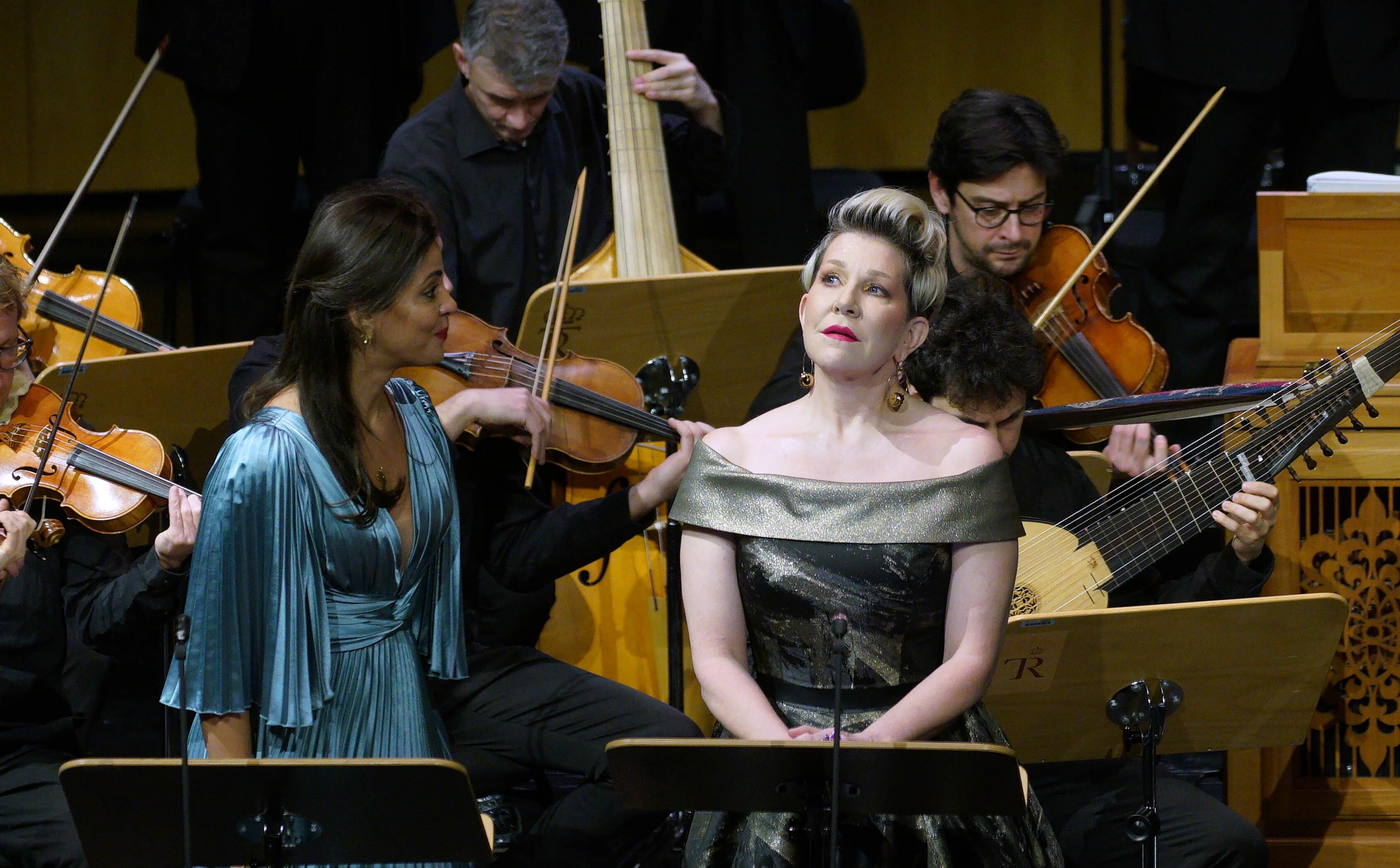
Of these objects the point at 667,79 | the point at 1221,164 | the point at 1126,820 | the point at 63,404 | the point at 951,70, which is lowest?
the point at 1126,820

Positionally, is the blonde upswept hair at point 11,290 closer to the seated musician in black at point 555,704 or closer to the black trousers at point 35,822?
the seated musician in black at point 555,704

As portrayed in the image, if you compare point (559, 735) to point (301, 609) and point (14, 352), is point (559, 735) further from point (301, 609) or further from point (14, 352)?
point (14, 352)

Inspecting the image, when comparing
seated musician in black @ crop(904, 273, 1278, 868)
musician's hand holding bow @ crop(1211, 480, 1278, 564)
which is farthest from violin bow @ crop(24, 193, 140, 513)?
musician's hand holding bow @ crop(1211, 480, 1278, 564)

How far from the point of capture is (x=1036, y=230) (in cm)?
328

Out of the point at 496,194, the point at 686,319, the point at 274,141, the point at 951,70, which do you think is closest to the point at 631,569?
the point at 686,319

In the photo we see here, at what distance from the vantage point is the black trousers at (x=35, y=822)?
8.89 ft

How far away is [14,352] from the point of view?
278 centimetres

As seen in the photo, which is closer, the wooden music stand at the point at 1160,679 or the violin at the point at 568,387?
the wooden music stand at the point at 1160,679

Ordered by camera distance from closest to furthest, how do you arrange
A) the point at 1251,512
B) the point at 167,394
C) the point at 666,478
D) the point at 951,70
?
the point at 1251,512 → the point at 666,478 → the point at 167,394 → the point at 951,70

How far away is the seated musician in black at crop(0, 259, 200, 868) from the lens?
268 centimetres

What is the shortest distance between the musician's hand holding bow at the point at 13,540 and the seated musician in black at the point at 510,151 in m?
1.09

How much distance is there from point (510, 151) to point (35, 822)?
164cm

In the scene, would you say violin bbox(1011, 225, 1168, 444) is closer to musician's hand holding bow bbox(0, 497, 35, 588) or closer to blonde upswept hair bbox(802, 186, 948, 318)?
blonde upswept hair bbox(802, 186, 948, 318)

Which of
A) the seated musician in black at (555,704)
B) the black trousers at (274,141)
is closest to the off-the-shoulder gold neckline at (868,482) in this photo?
the seated musician in black at (555,704)
